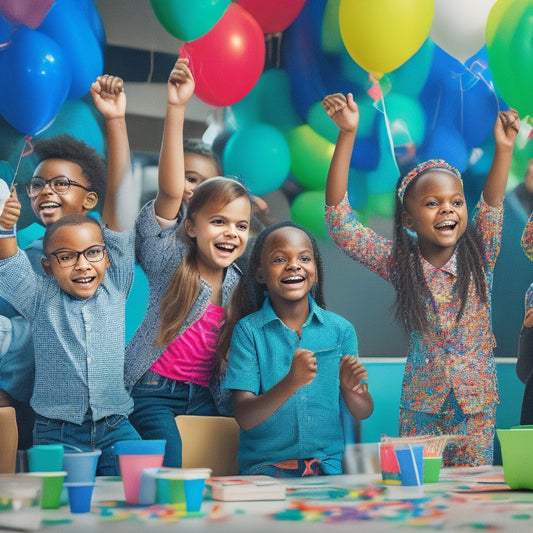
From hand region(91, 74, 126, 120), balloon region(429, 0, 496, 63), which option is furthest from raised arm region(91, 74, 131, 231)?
balloon region(429, 0, 496, 63)

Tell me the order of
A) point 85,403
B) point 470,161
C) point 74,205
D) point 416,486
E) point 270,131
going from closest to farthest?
1. point 416,486
2. point 85,403
3. point 74,205
4. point 270,131
5. point 470,161

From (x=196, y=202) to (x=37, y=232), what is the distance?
430 millimetres

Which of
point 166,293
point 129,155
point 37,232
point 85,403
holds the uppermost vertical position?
point 129,155

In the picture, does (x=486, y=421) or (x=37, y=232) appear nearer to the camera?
(x=37, y=232)

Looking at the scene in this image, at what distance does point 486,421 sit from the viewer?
2348 mm

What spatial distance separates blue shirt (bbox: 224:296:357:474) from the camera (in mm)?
2012

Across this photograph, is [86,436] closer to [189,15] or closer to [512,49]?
[189,15]

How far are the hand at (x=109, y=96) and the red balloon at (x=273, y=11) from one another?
430mm

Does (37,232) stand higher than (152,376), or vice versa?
(37,232)

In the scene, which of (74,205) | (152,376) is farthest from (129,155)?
(152,376)

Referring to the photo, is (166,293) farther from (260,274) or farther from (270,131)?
(270,131)

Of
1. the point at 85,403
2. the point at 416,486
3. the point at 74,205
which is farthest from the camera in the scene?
the point at 74,205

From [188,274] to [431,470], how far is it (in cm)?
98

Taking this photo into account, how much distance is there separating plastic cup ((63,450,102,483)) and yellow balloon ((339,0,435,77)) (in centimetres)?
153
